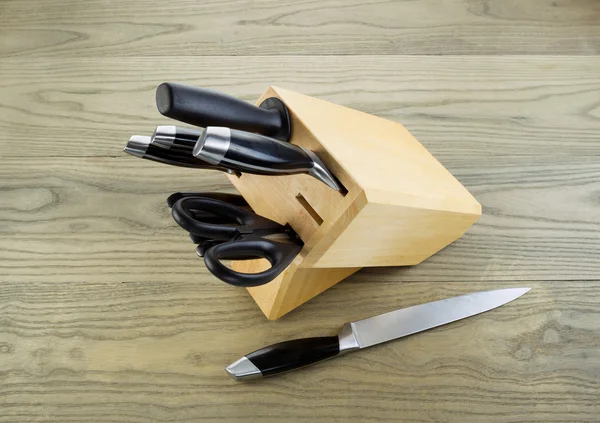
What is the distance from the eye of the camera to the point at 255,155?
1.23ft

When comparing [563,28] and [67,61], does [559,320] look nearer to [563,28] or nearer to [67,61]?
[563,28]

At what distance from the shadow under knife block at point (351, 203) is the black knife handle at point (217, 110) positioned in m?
0.01

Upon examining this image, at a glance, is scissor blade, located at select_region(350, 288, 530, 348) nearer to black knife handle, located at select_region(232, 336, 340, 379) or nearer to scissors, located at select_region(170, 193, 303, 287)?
black knife handle, located at select_region(232, 336, 340, 379)

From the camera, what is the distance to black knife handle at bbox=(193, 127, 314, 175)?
1.16 feet

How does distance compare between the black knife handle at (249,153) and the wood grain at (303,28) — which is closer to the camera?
the black knife handle at (249,153)

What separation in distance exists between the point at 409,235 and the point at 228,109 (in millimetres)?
211

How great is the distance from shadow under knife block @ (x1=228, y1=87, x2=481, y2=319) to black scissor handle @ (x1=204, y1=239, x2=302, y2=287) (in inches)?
1.0

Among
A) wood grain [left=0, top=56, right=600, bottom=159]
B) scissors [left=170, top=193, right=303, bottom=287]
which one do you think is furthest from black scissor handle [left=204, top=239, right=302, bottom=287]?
wood grain [left=0, top=56, right=600, bottom=159]

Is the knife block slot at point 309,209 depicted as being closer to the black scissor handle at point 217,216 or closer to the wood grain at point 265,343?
the black scissor handle at point 217,216

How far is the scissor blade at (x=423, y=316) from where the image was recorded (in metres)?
0.56

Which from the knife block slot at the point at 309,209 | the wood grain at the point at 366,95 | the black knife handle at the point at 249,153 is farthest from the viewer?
the wood grain at the point at 366,95

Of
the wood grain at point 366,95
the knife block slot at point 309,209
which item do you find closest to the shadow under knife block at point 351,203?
the knife block slot at point 309,209

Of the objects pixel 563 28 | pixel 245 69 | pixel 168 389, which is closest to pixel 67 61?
pixel 245 69

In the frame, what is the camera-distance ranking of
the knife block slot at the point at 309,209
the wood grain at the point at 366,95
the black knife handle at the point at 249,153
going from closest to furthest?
the black knife handle at the point at 249,153 → the knife block slot at the point at 309,209 → the wood grain at the point at 366,95
